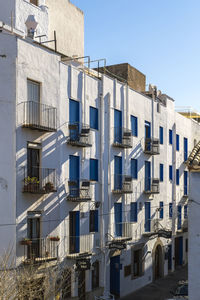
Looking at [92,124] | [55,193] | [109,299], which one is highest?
[92,124]

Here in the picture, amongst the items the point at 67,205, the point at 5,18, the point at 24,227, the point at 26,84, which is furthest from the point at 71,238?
the point at 5,18

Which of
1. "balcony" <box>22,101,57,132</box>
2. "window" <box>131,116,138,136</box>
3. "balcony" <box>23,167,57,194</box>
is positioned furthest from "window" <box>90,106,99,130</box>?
"balcony" <box>23,167,57,194</box>

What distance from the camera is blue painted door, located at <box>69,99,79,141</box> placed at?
26.8 m

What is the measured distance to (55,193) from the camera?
83.5 ft

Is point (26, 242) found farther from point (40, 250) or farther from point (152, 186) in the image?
point (152, 186)

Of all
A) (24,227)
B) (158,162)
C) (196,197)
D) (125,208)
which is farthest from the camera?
(158,162)

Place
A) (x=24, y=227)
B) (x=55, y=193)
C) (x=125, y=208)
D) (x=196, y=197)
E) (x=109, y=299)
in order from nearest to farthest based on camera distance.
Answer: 1. (x=196, y=197)
2. (x=24, y=227)
3. (x=55, y=193)
4. (x=109, y=299)
5. (x=125, y=208)

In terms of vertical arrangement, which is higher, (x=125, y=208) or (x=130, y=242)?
(x=125, y=208)

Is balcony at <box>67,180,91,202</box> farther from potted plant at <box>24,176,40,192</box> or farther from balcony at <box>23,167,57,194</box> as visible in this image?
potted plant at <box>24,176,40,192</box>

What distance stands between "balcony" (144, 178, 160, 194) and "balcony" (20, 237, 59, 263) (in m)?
12.5

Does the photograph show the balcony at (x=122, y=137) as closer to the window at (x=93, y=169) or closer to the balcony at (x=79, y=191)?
the window at (x=93, y=169)

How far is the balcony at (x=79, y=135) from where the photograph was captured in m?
26.6

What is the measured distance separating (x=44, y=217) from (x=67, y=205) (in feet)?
7.36

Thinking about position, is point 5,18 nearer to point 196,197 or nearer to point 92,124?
point 92,124
